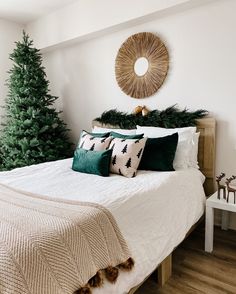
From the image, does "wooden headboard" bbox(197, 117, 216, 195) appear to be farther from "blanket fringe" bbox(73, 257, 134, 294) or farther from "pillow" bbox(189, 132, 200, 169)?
"blanket fringe" bbox(73, 257, 134, 294)

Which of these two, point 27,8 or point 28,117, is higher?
point 27,8

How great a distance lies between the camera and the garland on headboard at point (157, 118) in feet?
8.39

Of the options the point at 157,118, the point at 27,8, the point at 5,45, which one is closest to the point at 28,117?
the point at 5,45

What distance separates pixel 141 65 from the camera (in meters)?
2.90

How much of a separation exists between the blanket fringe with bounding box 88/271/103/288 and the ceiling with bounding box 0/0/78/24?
3.14m

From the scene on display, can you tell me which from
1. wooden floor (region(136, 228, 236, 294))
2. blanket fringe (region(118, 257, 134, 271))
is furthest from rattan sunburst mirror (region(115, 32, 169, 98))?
blanket fringe (region(118, 257, 134, 271))

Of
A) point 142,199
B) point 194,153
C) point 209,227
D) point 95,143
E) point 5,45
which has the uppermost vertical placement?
point 5,45

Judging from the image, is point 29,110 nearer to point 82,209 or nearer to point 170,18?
point 170,18

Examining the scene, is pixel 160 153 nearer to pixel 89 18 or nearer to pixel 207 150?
pixel 207 150

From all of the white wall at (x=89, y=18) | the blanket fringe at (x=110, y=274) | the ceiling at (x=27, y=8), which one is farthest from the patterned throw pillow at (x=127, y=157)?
the ceiling at (x=27, y=8)

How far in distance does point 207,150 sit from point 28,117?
225cm

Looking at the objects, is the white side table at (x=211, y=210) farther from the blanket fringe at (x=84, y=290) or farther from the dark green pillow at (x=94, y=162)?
the blanket fringe at (x=84, y=290)

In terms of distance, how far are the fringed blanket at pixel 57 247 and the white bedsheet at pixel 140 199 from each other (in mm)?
106

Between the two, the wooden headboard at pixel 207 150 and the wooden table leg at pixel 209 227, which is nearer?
the wooden table leg at pixel 209 227
